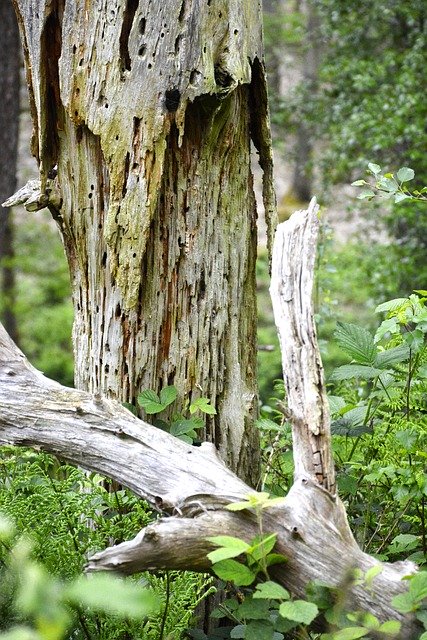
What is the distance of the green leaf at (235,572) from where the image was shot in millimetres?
2113

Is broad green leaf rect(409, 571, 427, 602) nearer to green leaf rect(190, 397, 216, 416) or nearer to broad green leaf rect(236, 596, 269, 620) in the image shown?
broad green leaf rect(236, 596, 269, 620)

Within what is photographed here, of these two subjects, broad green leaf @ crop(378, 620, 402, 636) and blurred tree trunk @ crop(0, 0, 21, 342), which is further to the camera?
blurred tree trunk @ crop(0, 0, 21, 342)

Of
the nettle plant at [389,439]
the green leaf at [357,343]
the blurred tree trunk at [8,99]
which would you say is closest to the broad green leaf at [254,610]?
the nettle plant at [389,439]

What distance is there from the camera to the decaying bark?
215cm

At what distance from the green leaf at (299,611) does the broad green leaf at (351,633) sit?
0.08m

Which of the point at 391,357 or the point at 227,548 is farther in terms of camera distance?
the point at 391,357

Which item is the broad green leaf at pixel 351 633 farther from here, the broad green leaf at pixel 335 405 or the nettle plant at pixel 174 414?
the broad green leaf at pixel 335 405

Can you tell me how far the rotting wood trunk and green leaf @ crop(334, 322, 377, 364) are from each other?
48 centimetres

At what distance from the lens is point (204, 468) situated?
2.45m

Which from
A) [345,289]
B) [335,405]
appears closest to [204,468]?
[335,405]

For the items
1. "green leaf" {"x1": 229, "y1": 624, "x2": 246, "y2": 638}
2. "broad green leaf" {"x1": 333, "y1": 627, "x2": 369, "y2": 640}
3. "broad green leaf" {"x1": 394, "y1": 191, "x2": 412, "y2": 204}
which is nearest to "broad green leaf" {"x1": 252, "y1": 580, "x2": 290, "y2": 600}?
"broad green leaf" {"x1": 333, "y1": 627, "x2": 369, "y2": 640}

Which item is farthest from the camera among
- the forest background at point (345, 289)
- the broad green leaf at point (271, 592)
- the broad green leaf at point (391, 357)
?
the broad green leaf at point (391, 357)

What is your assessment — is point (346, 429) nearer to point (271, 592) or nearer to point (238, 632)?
point (238, 632)

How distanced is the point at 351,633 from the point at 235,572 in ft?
1.16
